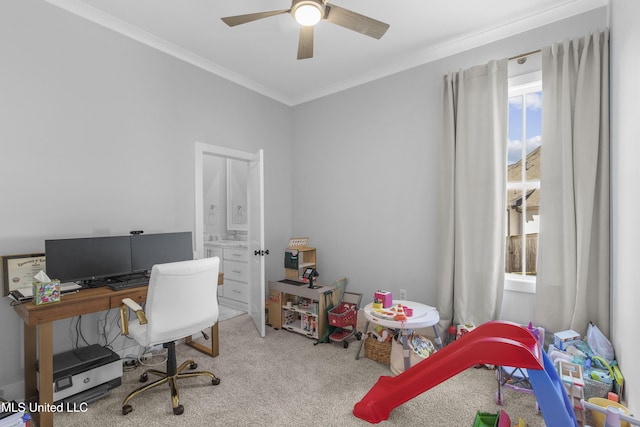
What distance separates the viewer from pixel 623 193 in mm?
1900

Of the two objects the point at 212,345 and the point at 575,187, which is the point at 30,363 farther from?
the point at 575,187

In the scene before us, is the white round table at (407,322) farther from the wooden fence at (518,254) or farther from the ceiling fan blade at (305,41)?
the ceiling fan blade at (305,41)

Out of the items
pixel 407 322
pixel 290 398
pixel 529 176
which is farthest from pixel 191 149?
pixel 529 176

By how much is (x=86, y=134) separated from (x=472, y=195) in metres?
3.27

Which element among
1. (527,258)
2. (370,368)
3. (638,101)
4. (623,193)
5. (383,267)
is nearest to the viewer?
(638,101)

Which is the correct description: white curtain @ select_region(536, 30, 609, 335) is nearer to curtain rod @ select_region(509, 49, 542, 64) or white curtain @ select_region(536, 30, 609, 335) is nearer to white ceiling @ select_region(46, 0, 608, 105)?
curtain rod @ select_region(509, 49, 542, 64)

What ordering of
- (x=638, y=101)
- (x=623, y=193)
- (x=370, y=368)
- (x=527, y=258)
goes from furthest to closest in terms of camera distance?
(x=527, y=258)
(x=370, y=368)
(x=623, y=193)
(x=638, y=101)

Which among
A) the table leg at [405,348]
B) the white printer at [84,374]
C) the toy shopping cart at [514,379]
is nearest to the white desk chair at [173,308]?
the white printer at [84,374]

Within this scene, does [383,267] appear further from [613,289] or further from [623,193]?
[623,193]

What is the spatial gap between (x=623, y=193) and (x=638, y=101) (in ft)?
1.91

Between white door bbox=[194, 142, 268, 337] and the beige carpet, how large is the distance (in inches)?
27.6

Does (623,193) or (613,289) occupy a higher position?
(623,193)

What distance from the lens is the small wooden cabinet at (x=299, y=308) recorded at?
322 cm

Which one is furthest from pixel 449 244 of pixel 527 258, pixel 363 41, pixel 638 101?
pixel 363 41
